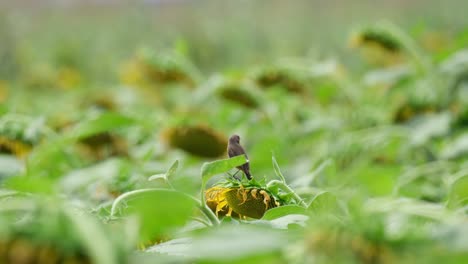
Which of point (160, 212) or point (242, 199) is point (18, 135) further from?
point (160, 212)

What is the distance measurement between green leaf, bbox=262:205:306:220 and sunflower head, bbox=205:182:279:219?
0.02 meters

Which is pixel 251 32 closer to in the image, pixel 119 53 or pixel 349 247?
pixel 119 53

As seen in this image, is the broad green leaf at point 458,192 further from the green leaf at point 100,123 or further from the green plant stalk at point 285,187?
the green leaf at point 100,123

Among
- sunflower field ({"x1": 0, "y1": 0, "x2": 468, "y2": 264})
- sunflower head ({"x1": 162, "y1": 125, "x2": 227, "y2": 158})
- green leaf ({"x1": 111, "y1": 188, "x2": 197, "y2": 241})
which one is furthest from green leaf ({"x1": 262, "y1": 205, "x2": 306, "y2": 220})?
sunflower head ({"x1": 162, "y1": 125, "x2": 227, "y2": 158})

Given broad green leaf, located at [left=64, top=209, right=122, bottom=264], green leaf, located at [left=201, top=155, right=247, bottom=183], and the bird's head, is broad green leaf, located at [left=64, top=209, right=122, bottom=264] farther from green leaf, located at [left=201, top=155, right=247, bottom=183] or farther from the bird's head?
the bird's head

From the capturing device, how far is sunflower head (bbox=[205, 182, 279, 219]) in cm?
74

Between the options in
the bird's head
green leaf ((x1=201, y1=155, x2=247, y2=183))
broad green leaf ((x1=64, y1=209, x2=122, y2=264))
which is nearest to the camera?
broad green leaf ((x1=64, y1=209, x2=122, y2=264))

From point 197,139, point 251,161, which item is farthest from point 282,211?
point 197,139

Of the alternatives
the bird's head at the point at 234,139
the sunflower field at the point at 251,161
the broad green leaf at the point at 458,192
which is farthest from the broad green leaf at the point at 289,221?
the broad green leaf at the point at 458,192

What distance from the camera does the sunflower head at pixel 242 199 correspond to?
74 centimetres

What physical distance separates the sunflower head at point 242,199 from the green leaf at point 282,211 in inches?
0.6

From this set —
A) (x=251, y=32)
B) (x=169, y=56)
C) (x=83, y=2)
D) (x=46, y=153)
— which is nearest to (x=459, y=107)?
(x=169, y=56)

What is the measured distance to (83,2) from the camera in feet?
45.1

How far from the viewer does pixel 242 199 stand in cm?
74
